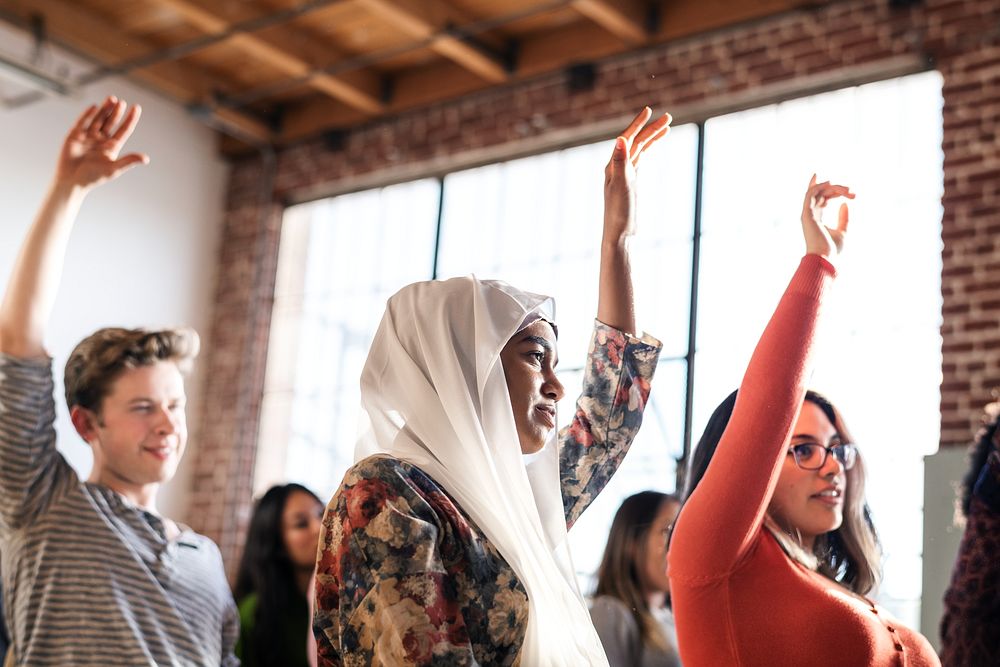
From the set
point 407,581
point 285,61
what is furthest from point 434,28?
point 407,581

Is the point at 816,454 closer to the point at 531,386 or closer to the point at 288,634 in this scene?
the point at 531,386

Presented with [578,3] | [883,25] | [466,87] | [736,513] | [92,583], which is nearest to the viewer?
[736,513]

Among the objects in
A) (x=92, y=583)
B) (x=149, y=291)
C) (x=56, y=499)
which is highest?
(x=149, y=291)

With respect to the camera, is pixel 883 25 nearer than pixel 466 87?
Yes

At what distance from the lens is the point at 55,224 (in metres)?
2.35

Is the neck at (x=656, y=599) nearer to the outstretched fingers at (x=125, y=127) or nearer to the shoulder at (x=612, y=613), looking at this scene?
the shoulder at (x=612, y=613)

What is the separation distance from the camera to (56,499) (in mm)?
2383

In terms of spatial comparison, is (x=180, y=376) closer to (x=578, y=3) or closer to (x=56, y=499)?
(x=56, y=499)

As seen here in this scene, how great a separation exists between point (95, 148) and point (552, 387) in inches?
46.4

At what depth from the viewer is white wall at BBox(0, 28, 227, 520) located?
6371 millimetres

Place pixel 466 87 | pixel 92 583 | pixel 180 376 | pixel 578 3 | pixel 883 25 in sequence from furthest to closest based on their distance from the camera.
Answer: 1. pixel 466 87
2. pixel 578 3
3. pixel 883 25
4. pixel 180 376
5. pixel 92 583

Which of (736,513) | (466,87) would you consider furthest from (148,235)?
(736,513)

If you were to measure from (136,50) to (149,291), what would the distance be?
134 centimetres

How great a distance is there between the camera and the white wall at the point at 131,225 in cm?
637
